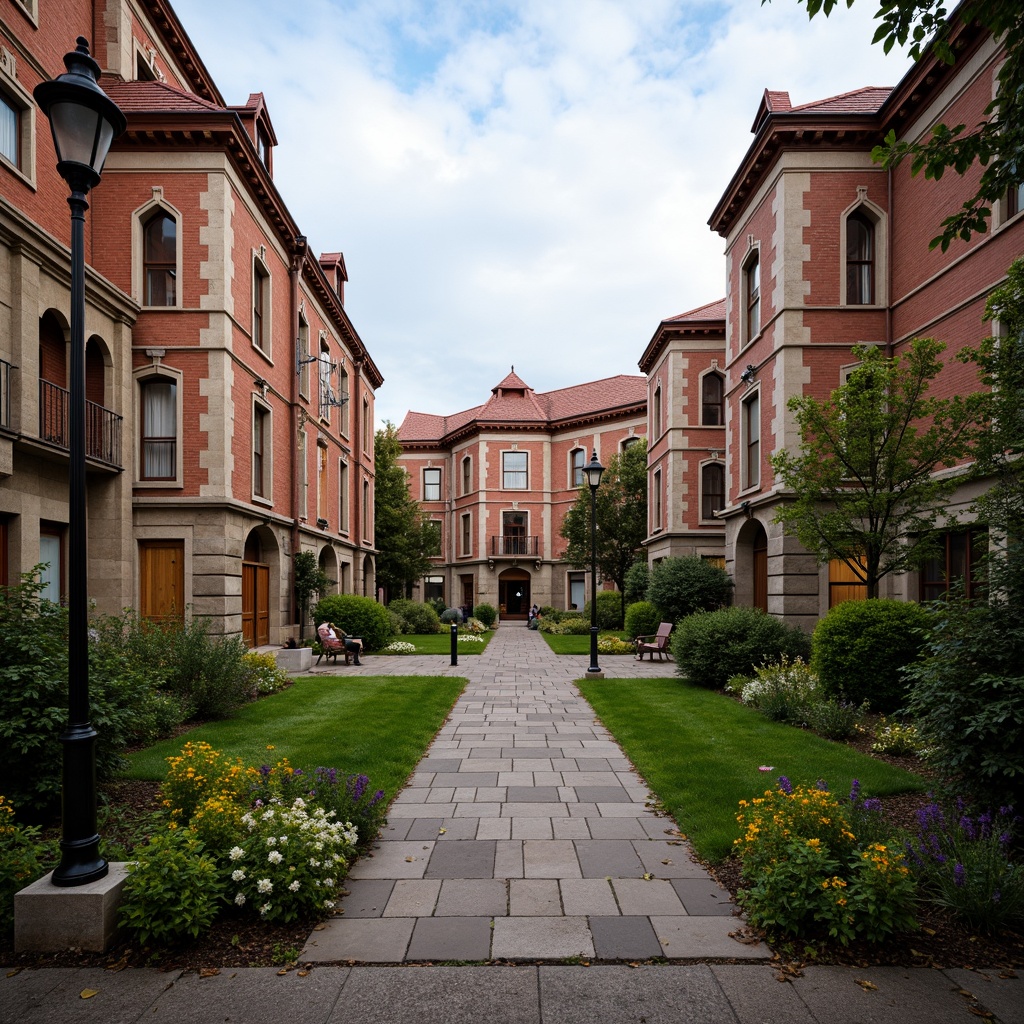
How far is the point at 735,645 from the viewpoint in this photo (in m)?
12.2

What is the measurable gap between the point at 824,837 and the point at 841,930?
1.96ft

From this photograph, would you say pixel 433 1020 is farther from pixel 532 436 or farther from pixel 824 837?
pixel 532 436

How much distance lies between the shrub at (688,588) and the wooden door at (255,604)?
35.9 ft

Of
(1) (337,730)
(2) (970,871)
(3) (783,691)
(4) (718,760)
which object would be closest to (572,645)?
(3) (783,691)

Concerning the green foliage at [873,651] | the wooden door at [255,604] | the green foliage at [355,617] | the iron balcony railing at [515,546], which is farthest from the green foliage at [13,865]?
the iron balcony railing at [515,546]

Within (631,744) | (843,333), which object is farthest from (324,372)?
(631,744)

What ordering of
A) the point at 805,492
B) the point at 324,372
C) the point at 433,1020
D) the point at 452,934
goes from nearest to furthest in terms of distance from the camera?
the point at 433,1020 → the point at 452,934 → the point at 805,492 → the point at 324,372

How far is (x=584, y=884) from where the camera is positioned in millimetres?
4375

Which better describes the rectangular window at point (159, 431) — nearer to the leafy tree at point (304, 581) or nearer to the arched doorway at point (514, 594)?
the leafy tree at point (304, 581)

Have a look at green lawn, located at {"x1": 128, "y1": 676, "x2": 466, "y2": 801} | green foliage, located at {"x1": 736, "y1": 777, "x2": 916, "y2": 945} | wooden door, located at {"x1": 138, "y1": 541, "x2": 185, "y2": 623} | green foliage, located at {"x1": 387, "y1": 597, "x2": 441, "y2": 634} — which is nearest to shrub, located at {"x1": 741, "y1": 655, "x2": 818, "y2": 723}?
green lawn, located at {"x1": 128, "y1": 676, "x2": 466, "y2": 801}

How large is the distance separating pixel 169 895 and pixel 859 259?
17007 millimetres

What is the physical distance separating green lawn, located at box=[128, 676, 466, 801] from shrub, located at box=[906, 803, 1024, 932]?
4163 millimetres

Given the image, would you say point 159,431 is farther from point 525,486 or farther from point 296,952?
point 525,486

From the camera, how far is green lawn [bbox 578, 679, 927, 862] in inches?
219
